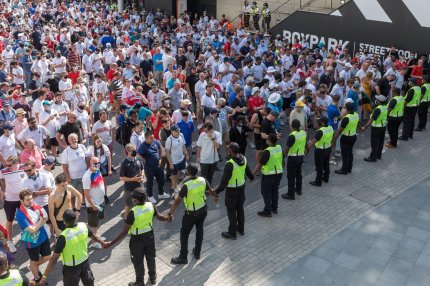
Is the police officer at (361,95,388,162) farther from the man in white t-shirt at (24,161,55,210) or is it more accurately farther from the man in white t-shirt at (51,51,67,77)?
the man in white t-shirt at (51,51,67,77)

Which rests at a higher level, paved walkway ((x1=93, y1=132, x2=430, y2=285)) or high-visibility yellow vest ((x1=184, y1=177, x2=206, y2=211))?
high-visibility yellow vest ((x1=184, y1=177, x2=206, y2=211))

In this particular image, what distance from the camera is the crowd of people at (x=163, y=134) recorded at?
22.9 ft

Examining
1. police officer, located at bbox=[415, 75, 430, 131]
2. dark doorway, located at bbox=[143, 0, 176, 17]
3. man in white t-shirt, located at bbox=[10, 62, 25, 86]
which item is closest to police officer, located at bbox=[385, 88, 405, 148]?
police officer, located at bbox=[415, 75, 430, 131]

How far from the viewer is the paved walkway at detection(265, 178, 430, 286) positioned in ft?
24.1

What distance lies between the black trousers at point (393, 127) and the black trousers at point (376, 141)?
730mm

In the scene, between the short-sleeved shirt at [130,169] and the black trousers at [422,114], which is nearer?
the short-sleeved shirt at [130,169]

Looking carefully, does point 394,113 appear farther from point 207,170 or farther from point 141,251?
point 141,251

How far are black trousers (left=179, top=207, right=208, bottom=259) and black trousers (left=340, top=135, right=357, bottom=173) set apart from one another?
4638 millimetres

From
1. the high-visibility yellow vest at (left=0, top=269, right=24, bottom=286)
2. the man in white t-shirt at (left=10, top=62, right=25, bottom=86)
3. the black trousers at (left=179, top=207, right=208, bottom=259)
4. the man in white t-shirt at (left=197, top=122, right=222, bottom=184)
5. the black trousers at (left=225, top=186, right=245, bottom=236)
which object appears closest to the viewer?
the high-visibility yellow vest at (left=0, top=269, right=24, bottom=286)

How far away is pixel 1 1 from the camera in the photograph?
31.8 m

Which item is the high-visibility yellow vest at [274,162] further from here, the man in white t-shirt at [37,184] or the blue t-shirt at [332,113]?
the man in white t-shirt at [37,184]

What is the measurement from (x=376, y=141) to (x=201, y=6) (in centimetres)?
2014

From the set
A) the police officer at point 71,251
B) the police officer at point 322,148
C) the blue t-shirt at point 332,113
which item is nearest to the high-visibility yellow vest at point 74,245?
the police officer at point 71,251

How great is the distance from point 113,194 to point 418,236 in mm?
6060
